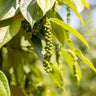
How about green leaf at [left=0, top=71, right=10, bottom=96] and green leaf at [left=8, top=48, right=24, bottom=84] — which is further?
green leaf at [left=8, top=48, right=24, bottom=84]

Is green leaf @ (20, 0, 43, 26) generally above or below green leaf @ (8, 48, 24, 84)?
above

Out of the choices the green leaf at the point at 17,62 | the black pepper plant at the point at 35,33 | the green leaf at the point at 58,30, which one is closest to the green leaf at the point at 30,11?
the black pepper plant at the point at 35,33

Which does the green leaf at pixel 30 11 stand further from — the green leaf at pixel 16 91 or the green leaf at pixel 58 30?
the green leaf at pixel 16 91

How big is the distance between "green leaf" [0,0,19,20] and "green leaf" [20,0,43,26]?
0.13 feet

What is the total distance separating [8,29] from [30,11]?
8 cm

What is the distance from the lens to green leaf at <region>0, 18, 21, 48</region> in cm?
54

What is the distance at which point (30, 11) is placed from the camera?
0.54 meters

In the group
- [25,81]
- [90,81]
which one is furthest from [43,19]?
[90,81]

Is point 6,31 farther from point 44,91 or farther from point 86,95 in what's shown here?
point 86,95

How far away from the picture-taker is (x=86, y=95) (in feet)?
11.1

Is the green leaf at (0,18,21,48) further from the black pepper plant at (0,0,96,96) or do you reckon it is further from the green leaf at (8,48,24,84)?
the green leaf at (8,48,24,84)

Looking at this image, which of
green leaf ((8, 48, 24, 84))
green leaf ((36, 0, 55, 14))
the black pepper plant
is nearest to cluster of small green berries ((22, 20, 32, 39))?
the black pepper plant

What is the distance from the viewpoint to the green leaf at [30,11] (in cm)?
52

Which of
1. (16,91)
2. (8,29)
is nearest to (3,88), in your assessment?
(8,29)
